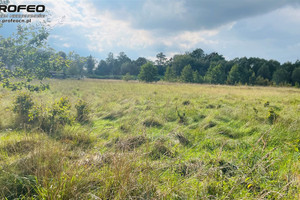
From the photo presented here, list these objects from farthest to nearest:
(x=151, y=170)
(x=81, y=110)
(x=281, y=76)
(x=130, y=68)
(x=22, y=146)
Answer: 1. (x=130, y=68)
2. (x=281, y=76)
3. (x=81, y=110)
4. (x=22, y=146)
5. (x=151, y=170)

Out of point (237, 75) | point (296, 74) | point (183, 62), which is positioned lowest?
point (237, 75)

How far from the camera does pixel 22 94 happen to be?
8.06 metres

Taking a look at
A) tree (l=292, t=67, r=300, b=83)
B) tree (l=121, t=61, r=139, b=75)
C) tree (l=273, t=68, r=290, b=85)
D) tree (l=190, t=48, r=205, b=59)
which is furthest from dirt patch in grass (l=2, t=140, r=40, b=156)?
tree (l=190, t=48, r=205, b=59)

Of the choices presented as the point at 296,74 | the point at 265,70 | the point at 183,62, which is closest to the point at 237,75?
the point at 265,70

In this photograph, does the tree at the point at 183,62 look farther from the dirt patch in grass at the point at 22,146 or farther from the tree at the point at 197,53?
the dirt patch in grass at the point at 22,146

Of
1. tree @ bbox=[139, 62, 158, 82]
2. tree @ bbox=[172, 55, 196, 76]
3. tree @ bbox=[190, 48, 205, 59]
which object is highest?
tree @ bbox=[190, 48, 205, 59]

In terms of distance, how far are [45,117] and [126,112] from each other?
4.06 metres

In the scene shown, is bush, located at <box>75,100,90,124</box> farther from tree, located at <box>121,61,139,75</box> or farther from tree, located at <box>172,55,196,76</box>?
tree, located at <box>121,61,139,75</box>

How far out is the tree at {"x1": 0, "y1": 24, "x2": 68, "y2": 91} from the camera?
5.39 m

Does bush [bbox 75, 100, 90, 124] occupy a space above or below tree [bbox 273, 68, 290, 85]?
below

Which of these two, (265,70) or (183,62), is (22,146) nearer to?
(265,70)

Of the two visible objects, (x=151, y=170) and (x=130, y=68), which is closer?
(x=151, y=170)

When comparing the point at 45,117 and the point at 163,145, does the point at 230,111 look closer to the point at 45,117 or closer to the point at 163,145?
the point at 163,145

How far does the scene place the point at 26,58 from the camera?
5.60m
